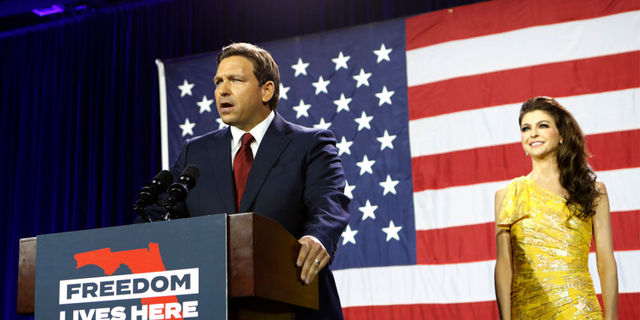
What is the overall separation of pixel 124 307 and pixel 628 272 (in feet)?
9.21

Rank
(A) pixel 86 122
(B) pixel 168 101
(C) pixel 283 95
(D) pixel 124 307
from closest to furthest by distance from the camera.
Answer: (D) pixel 124 307 → (C) pixel 283 95 → (B) pixel 168 101 → (A) pixel 86 122

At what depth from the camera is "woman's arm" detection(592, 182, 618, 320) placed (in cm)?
236

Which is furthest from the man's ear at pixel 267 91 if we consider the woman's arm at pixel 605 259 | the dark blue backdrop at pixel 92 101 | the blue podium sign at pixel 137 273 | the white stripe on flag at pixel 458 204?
the dark blue backdrop at pixel 92 101

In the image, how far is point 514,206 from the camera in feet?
8.34

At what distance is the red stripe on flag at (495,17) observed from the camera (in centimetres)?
358

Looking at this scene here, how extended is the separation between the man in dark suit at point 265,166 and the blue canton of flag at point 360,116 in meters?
2.05

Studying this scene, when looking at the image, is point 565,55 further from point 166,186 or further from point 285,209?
point 166,186

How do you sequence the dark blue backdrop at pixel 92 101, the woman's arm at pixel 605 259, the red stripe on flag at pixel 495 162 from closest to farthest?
the woman's arm at pixel 605 259
the red stripe on flag at pixel 495 162
the dark blue backdrop at pixel 92 101

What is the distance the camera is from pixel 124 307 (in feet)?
3.86

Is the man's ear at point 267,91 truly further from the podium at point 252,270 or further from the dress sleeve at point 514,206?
the dress sleeve at point 514,206

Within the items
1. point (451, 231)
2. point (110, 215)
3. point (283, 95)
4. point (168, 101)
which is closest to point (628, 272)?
point (451, 231)

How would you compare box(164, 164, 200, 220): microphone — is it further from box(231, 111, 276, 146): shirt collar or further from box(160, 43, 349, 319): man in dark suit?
box(231, 111, 276, 146): shirt collar

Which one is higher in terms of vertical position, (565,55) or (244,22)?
(244,22)

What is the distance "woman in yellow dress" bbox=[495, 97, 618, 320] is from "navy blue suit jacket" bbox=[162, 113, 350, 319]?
1096 millimetres
